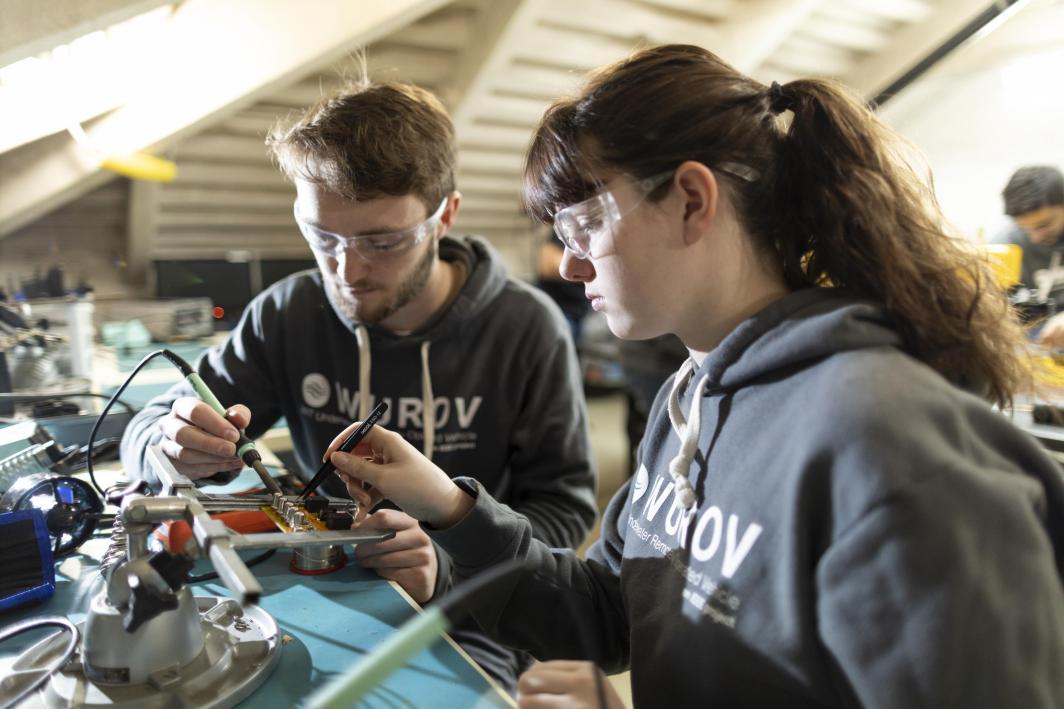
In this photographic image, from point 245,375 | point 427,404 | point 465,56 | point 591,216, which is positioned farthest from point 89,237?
point 591,216

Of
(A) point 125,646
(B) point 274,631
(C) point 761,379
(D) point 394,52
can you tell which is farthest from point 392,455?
(D) point 394,52

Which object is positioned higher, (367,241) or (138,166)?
(138,166)

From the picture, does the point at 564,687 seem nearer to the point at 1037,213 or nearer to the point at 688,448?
the point at 688,448

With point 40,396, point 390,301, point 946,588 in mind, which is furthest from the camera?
point 40,396

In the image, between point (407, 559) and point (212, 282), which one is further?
point (212, 282)

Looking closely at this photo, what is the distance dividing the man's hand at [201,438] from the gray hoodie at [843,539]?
0.68 meters

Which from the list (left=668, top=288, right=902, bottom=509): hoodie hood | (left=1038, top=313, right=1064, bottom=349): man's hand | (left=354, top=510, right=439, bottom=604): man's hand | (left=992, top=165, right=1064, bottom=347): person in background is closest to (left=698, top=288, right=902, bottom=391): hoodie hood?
(left=668, top=288, right=902, bottom=509): hoodie hood

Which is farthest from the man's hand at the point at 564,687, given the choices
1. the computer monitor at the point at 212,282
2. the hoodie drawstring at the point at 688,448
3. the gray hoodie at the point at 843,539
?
the computer monitor at the point at 212,282

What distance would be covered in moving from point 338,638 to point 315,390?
0.75 m

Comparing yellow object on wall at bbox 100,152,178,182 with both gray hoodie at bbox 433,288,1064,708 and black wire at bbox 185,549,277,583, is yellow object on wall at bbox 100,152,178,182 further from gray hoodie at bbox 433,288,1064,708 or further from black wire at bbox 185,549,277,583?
gray hoodie at bbox 433,288,1064,708

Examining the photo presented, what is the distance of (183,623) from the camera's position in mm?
737

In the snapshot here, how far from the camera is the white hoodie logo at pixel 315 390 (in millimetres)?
1511

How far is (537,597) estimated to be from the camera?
96 centimetres

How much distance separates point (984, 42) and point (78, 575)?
6.52m
